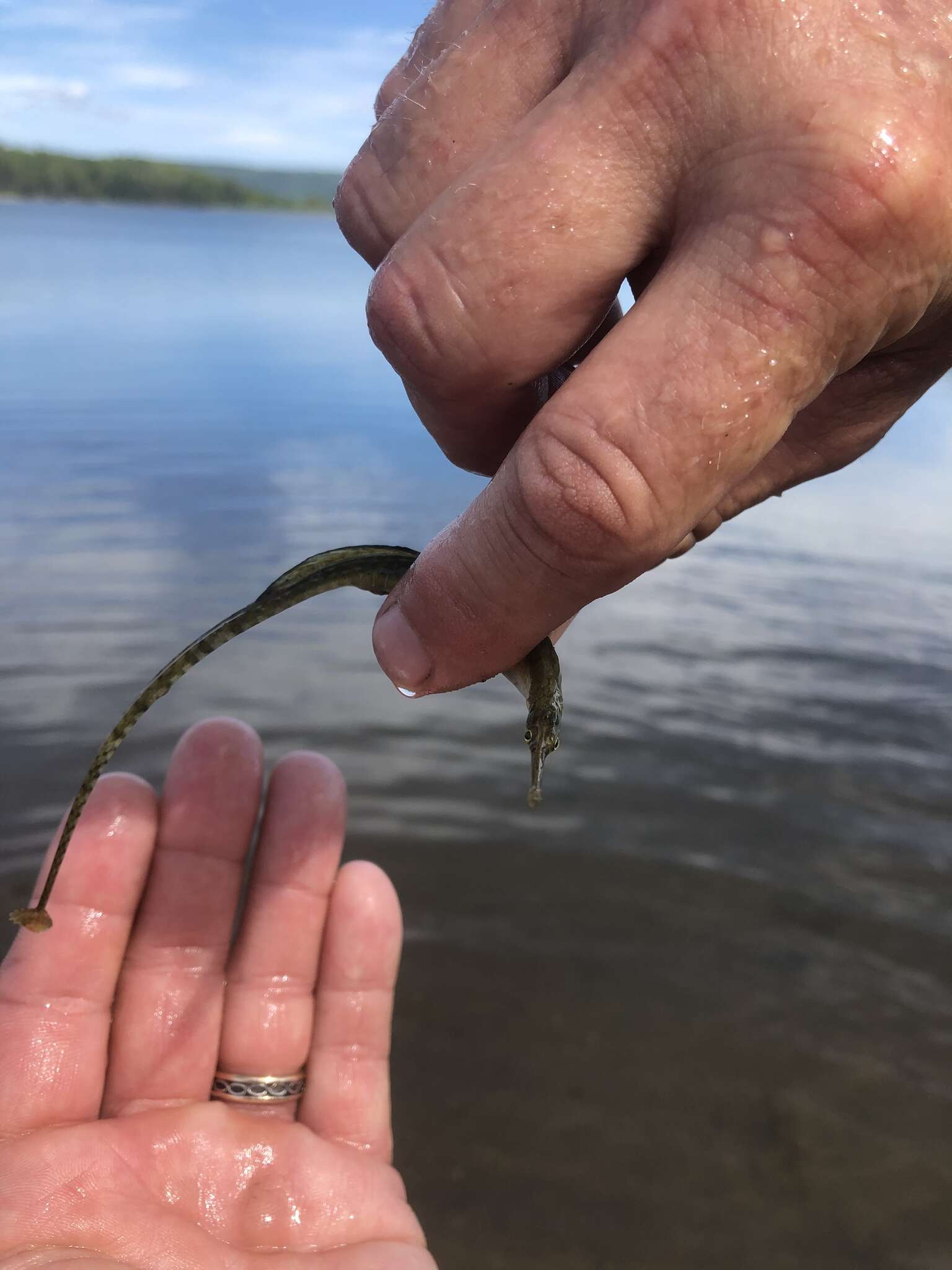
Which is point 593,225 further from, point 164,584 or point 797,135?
point 164,584

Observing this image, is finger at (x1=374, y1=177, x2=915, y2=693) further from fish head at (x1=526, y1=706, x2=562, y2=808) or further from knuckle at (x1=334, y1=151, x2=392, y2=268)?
fish head at (x1=526, y1=706, x2=562, y2=808)

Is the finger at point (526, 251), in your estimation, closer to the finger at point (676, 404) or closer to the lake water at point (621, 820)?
the finger at point (676, 404)

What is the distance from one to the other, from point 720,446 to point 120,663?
17.8 feet

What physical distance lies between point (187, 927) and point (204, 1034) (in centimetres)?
34

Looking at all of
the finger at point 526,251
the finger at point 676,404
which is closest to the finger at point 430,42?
the finger at point 526,251

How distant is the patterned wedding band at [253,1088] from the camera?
300 cm

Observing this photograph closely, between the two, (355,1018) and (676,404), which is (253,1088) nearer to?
(355,1018)

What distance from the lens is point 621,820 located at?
509cm

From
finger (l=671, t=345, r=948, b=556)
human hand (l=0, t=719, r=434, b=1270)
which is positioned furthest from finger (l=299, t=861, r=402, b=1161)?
finger (l=671, t=345, r=948, b=556)

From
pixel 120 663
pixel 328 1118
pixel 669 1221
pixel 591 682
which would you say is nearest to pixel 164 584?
pixel 120 663

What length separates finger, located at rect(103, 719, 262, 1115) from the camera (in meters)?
2.93

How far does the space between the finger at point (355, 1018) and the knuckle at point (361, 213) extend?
7.16ft

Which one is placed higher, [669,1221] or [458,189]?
[458,189]

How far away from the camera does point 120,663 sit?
241 inches
